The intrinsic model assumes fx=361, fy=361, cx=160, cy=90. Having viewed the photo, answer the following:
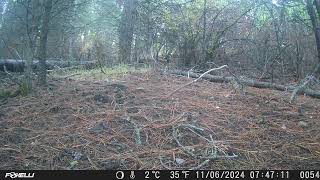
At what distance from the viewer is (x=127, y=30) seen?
11.6 meters

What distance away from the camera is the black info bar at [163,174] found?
3.46m

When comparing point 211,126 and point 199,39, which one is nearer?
point 211,126

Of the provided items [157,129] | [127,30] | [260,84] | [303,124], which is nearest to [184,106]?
[157,129]

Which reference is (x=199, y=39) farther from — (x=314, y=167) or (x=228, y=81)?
(x=314, y=167)

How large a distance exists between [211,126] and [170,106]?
0.86m

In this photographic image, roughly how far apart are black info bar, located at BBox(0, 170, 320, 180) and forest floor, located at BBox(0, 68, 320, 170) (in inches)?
4.5

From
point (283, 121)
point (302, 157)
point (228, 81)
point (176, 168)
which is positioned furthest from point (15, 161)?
point (228, 81)

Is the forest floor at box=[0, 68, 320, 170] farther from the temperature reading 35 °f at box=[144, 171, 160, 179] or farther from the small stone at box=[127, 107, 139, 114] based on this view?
the temperature reading 35 °f at box=[144, 171, 160, 179]

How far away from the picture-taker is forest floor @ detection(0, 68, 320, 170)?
148 inches

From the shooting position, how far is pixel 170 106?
5.25 metres

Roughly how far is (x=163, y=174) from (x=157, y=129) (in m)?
1.04

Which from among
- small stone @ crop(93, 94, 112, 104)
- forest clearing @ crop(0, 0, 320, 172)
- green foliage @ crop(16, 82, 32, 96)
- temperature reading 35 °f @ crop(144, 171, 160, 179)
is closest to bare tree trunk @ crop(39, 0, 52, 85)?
forest clearing @ crop(0, 0, 320, 172)

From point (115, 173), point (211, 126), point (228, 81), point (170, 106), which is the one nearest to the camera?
point (115, 173)

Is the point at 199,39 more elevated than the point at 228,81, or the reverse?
the point at 199,39
